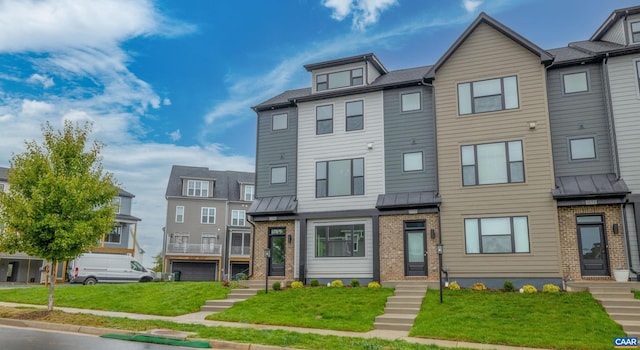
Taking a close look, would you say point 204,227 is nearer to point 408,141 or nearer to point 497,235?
point 408,141

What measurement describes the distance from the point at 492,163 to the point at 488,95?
2.72 meters

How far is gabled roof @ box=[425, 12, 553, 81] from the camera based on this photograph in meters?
18.7

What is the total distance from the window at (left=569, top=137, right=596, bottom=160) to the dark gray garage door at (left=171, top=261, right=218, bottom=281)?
104ft

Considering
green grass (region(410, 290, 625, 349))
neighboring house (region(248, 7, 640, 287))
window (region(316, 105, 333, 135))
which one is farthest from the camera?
window (region(316, 105, 333, 135))

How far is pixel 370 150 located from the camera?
21.5m

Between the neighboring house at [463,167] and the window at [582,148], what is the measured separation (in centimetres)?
4

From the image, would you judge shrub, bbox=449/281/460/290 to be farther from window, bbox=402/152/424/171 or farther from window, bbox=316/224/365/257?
window, bbox=402/152/424/171

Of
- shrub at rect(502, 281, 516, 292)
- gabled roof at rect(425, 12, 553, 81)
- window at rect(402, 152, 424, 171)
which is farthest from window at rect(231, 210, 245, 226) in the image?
shrub at rect(502, 281, 516, 292)

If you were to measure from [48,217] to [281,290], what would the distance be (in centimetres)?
866

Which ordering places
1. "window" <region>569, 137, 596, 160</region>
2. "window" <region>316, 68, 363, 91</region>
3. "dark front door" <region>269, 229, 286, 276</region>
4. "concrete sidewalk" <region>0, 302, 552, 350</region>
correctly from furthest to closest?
"window" <region>316, 68, 363, 91</region>
"dark front door" <region>269, 229, 286, 276</region>
"window" <region>569, 137, 596, 160</region>
"concrete sidewalk" <region>0, 302, 552, 350</region>

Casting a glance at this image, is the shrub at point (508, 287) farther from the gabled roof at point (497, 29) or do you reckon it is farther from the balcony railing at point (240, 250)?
the balcony railing at point (240, 250)

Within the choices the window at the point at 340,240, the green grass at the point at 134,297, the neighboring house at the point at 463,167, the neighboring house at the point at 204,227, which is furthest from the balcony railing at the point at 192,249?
the window at the point at 340,240

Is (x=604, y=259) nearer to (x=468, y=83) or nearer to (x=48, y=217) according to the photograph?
(x=468, y=83)

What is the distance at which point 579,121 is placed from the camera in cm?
1850
